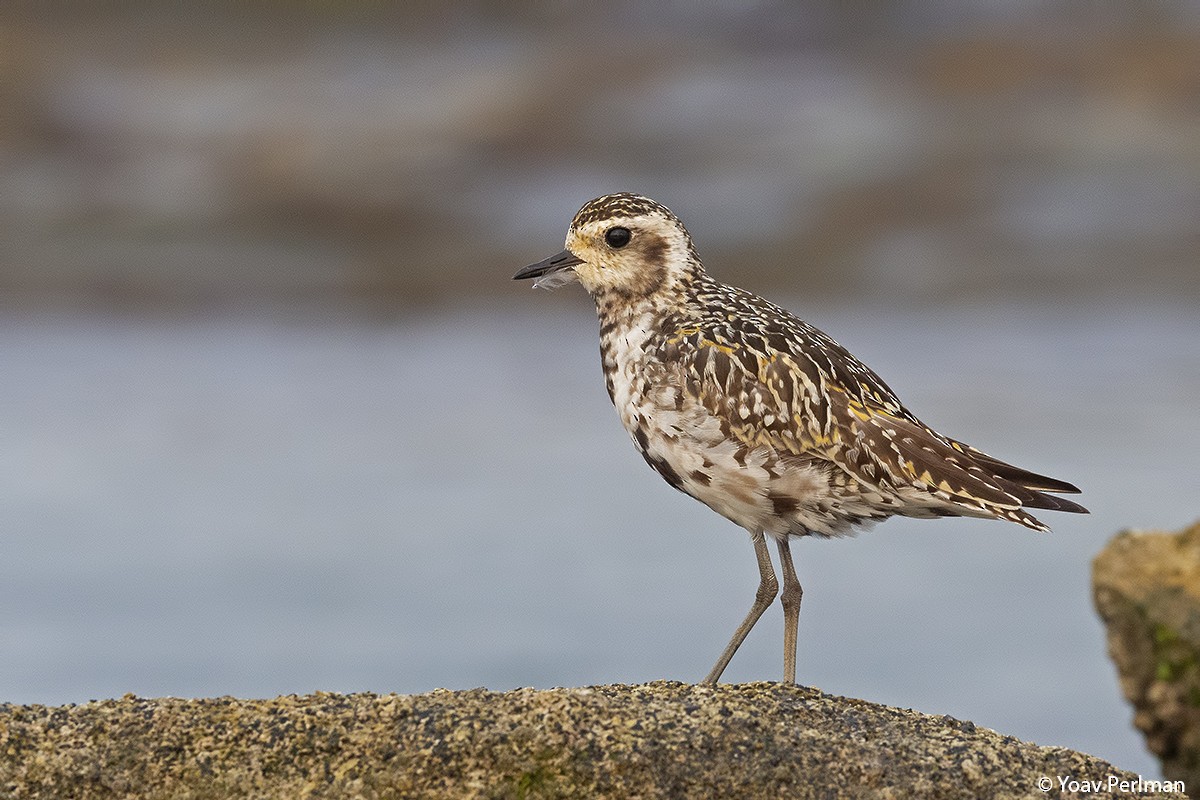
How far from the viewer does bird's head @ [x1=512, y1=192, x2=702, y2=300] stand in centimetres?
829

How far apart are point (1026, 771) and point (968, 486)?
5.36ft

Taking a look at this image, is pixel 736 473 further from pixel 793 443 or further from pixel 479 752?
pixel 479 752

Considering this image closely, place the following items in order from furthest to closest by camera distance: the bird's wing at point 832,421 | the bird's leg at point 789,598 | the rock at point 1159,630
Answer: the rock at point 1159,630 < the bird's leg at point 789,598 < the bird's wing at point 832,421

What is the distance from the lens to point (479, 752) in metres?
5.63

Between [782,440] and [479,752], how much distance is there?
7.89 feet

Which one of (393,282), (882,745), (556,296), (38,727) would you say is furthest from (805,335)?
(393,282)

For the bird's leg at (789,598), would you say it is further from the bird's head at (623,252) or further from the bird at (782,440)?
the bird's head at (623,252)

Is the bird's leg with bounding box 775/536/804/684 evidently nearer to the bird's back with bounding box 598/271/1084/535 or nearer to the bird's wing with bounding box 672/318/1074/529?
the bird's back with bounding box 598/271/1084/535

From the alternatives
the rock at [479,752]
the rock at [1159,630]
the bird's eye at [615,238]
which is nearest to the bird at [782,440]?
the bird's eye at [615,238]

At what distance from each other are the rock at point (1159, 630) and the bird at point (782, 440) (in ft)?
3.49

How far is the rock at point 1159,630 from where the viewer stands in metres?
8.22

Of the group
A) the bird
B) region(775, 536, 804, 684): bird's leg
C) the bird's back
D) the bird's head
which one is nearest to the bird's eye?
the bird's head

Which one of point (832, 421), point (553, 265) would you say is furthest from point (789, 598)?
point (553, 265)

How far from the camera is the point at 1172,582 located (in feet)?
27.0
